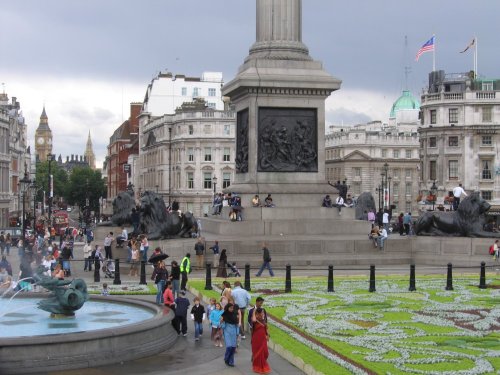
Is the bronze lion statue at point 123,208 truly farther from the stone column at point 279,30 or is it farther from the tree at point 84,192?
the tree at point 84,192

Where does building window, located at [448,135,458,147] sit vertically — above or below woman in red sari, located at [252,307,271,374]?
above

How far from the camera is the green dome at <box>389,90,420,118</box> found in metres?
158

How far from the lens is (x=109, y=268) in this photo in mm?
34906

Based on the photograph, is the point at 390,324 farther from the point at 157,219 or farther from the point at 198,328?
the point at 157,219

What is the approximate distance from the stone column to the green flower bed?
14128mm

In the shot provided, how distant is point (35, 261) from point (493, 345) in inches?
875

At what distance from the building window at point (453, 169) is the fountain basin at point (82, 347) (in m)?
74.6

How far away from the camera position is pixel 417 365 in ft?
56.6

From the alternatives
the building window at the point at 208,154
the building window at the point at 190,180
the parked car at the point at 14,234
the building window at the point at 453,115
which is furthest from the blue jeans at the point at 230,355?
the building window at the point at 190,180

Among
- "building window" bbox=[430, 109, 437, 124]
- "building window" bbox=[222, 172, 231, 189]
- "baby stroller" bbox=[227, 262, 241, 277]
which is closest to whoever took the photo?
"baby stroller" bbox=[227, 262, 241, 277]

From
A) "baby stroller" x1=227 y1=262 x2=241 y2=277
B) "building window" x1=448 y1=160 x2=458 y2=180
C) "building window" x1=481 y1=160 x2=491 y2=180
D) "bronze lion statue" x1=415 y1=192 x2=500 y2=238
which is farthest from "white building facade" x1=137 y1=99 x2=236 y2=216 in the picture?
"baby stroller" x1=227 y1=262 x2=241 y2=277

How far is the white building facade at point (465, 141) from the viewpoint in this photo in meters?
89.4

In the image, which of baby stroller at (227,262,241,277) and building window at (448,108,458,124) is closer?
baby stroller at (227,262,241,277)

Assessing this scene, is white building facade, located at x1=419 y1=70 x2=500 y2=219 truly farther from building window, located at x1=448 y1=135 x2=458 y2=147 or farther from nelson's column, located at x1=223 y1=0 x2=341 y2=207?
nelson's column, located at x1=223 y1=0 x2=341 y2=207
